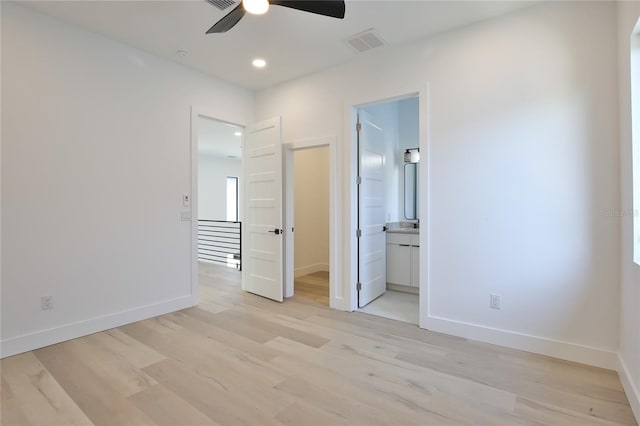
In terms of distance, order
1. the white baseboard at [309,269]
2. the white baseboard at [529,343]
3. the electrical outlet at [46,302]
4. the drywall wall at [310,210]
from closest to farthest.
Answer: the white baseboard at [529,343], the electrical outlet at [46,302], the white baseboard at [309,269], the drywall wall at [310,210]

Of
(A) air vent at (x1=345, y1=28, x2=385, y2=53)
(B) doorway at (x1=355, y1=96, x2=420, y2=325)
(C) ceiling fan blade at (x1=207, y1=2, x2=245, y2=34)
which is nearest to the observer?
(C) ceiling fan blade at (x1=207, y1=2, x2=245, y2=34)

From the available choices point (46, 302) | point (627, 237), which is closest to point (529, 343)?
point (627, 237)

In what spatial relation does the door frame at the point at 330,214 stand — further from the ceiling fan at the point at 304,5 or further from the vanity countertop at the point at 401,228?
the ceiling fan at the point at 304,5

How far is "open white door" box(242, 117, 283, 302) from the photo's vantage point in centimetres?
404

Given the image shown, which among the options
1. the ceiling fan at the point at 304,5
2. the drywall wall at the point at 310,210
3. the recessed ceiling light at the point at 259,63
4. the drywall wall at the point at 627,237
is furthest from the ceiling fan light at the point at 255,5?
the drywall wall at the point at 310,210

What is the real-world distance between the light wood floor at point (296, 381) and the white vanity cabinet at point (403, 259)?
1298 mm

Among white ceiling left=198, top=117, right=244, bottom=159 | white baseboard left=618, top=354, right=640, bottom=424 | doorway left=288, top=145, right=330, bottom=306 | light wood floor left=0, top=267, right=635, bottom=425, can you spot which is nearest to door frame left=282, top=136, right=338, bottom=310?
light wood floor left=0, top=267, right=635, bottom=425

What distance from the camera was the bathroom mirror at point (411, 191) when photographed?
5.08 m

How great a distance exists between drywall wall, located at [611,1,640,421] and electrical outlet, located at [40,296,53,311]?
434 centimetres

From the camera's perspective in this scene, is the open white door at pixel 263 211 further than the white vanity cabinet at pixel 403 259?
No

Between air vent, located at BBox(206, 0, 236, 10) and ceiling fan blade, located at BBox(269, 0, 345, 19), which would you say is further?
air vent, located at BBox(206, 0, 236, 10)

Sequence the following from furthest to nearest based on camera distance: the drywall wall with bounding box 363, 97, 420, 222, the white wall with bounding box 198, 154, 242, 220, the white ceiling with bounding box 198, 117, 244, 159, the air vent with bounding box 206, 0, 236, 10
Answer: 1. the white wall with bounding box 198, 154, 242, 220
2. the white ceiling with bounding box 198, 117, 244, 159
3. the drywall wall with bounding box 363, 97, 420, 222
4. the air vent with bounding box 206, 0, 236, 10

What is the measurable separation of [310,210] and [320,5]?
13.2ft

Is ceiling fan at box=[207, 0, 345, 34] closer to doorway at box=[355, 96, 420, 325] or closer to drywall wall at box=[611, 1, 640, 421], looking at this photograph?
doorway at box=[355, 96, 420, 325]
